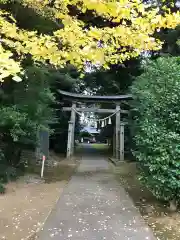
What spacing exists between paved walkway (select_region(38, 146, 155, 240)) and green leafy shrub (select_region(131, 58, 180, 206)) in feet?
2.52

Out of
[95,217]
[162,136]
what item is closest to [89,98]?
[162,136]

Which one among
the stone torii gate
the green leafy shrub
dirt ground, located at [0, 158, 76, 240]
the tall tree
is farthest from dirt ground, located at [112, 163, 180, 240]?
the stone torii gate

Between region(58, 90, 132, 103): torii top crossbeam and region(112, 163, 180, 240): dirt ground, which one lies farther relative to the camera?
region(58, 90, 132, 103): torii top crossbeam

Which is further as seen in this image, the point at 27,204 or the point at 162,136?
the point at 27,204

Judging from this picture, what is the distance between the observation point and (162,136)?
569cm

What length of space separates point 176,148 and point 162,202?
5.18 feet

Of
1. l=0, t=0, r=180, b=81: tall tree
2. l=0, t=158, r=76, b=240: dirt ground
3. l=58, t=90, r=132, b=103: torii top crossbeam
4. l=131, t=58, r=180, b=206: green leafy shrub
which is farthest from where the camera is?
l=58, t=90, r=132, b=103: torii top crossbeam

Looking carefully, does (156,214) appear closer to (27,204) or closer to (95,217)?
(95,217)

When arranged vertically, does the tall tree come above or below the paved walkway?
above

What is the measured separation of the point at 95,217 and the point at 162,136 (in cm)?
200

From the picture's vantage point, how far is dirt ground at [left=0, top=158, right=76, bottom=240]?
15.1 ft

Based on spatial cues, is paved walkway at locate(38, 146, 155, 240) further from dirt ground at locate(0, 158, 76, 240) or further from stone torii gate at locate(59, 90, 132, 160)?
stone torii gate at locate(59, 90, 132, 160)

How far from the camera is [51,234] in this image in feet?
14.1

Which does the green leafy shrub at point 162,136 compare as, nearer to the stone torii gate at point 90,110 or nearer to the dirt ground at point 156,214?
the dirt ground at point 156,214
